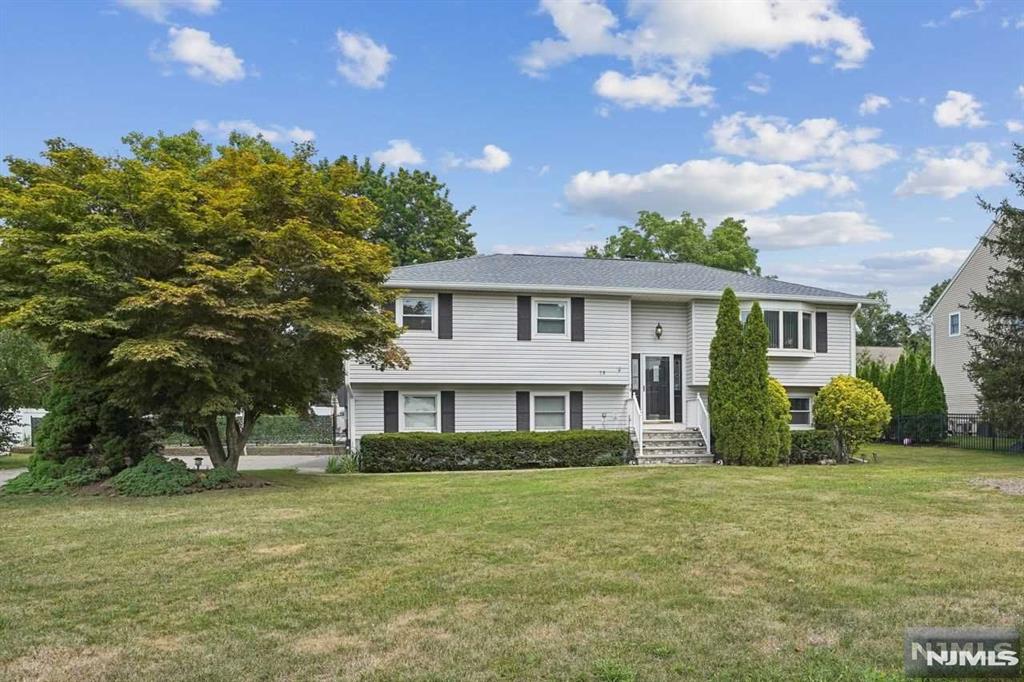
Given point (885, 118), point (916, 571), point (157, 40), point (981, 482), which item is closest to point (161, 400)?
point (157, 40)

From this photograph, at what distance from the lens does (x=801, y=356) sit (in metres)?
18.6

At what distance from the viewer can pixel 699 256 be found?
127 feet

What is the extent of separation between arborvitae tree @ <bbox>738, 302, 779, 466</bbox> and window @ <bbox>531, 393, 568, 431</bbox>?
4571 mm

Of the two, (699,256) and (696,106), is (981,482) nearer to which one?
(696,106)

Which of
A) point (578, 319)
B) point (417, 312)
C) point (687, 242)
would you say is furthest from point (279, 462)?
point (687, 242)

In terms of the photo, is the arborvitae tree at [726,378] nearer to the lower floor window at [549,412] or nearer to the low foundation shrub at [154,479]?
the lower floor window at [549,412]

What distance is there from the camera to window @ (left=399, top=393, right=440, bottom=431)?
1745 cm

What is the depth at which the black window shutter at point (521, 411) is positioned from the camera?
58.7ft

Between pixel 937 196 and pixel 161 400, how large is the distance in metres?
22.1

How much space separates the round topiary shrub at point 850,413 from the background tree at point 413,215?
22.6m

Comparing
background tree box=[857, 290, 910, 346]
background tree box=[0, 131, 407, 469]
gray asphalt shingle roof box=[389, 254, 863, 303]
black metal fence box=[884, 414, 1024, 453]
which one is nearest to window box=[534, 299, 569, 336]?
gray asphalt shingle roof box=[389, 254, 863, 303]

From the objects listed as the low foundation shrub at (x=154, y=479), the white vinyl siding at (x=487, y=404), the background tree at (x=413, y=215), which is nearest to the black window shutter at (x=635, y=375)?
the white vinyl siding at (x=487, y=404)

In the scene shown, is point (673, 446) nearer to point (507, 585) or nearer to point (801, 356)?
point (801, 356)

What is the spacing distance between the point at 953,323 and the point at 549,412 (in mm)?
18285
